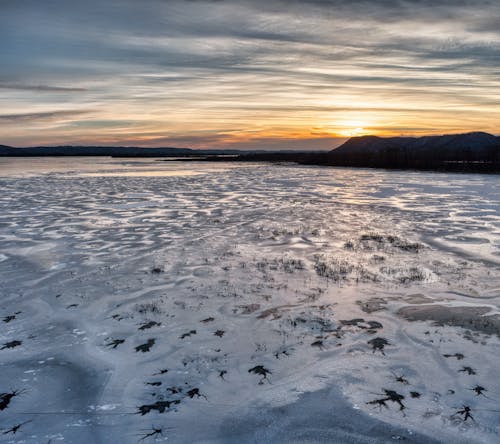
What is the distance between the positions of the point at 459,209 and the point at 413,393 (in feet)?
66.4

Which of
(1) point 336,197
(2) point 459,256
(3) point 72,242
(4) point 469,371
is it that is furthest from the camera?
(1) point 336,197

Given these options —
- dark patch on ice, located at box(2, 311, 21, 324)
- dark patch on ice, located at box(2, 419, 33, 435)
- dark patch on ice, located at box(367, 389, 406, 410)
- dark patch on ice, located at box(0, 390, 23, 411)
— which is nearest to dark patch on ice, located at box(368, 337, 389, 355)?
dark patch on ice, located at box(367, 389, 406, 410)

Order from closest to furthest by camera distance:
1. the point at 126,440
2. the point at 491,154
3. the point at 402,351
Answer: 1. the point at 126,440
2. the point at 402,351
3. the point at 491,154

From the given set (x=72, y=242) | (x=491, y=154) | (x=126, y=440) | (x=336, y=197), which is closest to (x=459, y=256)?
(x=126, y=440)

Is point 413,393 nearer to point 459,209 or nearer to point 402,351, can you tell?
point 402,351

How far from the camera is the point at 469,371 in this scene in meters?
6.29

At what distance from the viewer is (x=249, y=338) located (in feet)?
24.6

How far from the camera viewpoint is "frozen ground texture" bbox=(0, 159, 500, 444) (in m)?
5.28

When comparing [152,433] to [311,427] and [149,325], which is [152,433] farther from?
[149,325]

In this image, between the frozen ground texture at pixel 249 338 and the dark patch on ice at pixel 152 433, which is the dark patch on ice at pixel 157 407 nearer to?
the frozen ground texture at pixel 249 338

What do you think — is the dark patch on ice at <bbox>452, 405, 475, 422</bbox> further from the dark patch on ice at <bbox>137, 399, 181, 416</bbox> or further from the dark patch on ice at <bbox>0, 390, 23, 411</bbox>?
the dark patch on ice at <bbox>0, 390, 23, 411</bbox>

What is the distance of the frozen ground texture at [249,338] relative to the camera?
528 cm

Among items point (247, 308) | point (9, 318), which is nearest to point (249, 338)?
point (247, 308)

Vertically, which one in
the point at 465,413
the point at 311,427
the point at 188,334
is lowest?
the point at 311,427
